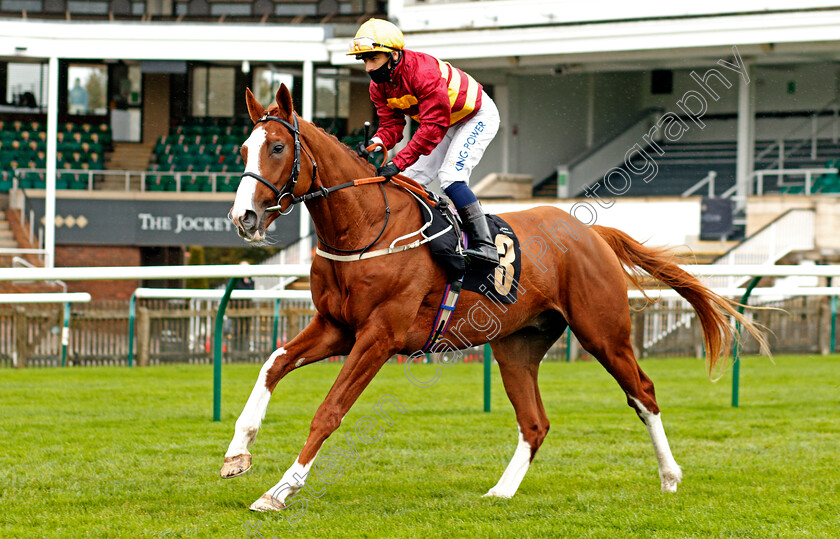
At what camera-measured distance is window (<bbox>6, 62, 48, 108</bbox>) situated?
25.6 meters

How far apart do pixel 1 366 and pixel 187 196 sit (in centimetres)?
1046

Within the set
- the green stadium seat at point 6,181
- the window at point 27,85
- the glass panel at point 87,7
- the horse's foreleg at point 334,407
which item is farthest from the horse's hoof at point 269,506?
the glass panel at point 87,7

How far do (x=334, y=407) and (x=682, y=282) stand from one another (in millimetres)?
2407

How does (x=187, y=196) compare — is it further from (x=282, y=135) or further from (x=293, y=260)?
(x=282, y=135)

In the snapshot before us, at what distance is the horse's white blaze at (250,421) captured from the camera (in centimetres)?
422

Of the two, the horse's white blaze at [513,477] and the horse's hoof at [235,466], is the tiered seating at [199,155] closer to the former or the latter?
the horse's white blaze at [513,477]

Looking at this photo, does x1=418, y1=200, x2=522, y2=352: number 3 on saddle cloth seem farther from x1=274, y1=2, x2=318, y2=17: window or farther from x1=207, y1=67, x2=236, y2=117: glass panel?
x1=274, y1=2, x2=318, y2=17: window

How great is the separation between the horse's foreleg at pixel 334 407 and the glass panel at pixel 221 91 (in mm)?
22857

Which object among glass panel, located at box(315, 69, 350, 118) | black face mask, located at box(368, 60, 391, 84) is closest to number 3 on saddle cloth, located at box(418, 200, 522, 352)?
black face mask, located at box(368, 60, 391, 84)

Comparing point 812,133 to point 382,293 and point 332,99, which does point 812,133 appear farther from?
point 382,293

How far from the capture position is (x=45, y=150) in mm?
23234

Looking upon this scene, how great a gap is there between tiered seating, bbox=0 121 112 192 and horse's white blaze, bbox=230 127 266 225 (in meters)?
18.9

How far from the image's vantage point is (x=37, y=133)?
23.8 meters

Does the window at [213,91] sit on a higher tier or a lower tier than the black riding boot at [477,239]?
higher
